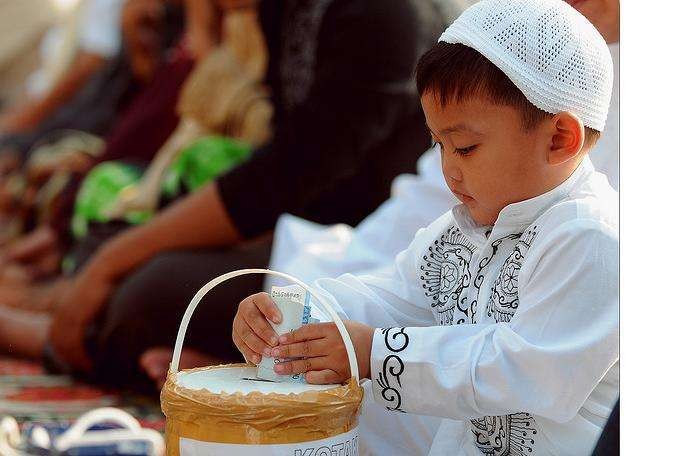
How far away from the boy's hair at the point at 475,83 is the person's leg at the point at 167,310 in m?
0.62

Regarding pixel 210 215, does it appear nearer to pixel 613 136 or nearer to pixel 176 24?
pixel 613 136

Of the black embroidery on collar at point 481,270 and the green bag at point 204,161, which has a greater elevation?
the black embroidery on collar at point 481,270

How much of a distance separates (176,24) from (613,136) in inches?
97.8

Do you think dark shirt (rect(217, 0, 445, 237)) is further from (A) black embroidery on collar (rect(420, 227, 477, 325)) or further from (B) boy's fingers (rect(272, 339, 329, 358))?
(B) boy's fingers (rect(272, 339, 329, 358))

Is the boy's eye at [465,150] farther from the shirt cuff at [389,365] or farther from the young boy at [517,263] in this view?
the shirt cuff at [389,365]

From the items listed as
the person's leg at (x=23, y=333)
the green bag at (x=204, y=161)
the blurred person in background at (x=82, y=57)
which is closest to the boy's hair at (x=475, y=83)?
the green bag at (x=204, y=161)

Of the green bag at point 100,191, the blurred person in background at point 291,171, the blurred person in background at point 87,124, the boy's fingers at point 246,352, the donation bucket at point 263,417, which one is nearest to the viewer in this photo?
the donation bucket at point 263,417

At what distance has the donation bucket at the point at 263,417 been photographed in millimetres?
901

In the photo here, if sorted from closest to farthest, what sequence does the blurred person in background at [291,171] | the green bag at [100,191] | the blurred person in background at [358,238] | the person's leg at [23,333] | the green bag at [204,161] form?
the blurred person in background at [358,238], the blurred person in background at [291,171], the green bag at [204,161], the person's leg at [23,333], the green bag at [100,191]

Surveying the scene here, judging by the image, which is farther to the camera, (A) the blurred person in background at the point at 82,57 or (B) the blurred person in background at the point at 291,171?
(A) the blurred person in background at the point at 82,57

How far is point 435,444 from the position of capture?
1.05 meters

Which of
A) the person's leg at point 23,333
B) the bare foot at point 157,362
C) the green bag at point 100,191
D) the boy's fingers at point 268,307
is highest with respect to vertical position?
the boy's fingers at point 268,307
